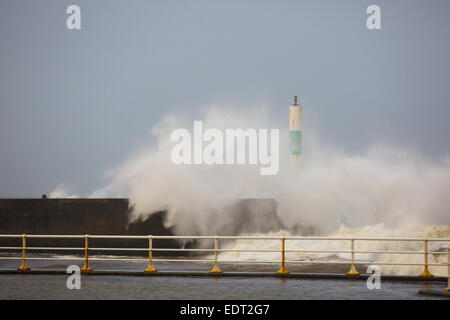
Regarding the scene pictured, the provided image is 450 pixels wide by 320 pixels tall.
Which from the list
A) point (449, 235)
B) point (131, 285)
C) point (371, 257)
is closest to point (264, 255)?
point (371, 257)

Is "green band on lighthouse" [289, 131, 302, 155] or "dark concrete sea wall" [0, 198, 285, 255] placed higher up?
"green band on lighthouse" [289, 131, 302, 155]

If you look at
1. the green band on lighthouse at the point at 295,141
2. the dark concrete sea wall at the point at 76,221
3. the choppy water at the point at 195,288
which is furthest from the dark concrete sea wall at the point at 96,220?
the green band on lighthouse at the point at 295,141

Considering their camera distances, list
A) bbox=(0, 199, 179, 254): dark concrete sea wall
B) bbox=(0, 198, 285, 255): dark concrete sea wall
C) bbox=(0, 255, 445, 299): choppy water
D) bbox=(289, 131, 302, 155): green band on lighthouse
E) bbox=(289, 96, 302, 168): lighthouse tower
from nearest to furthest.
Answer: bbox=(0, 255, 445, 299): choppy water, bbox=(0, 199, 179, 254): dark concrete sea wall, bbox=(0, 198, 285, 255): dark concrete sea wall, bbox=(289, 96, 302, 168): lighthouse tower, bbox=(289, 131, 302, 155): green band on lighthouse

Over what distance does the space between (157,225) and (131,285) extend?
17.6 m

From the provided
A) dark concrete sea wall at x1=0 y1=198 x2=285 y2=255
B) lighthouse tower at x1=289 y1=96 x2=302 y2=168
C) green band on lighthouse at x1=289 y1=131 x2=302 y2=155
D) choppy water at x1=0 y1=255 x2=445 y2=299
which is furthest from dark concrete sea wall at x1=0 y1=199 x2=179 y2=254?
green band on lighthouse at x1=289 y1=131 x2=302 y2=155

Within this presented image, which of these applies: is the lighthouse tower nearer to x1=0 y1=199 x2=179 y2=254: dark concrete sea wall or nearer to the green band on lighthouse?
the green band on lighthouse

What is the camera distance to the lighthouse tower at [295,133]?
5300 centimetres

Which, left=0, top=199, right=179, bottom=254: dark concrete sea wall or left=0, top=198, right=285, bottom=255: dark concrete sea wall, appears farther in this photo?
left=0, top=198, right=285, bottom=255: dark concrete sea wall

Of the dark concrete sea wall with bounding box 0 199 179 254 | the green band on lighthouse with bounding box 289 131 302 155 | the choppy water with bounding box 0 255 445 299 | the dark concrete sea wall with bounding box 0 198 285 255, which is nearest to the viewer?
the choppy water with bounding box 0 255 445 299

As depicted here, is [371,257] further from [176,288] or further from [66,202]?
[176,288]

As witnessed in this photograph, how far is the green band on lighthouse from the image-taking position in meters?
53.2

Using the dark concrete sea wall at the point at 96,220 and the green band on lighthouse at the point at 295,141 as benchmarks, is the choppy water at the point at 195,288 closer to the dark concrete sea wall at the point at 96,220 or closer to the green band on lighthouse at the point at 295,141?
the dark concrete sea wall at the point at 96,220
